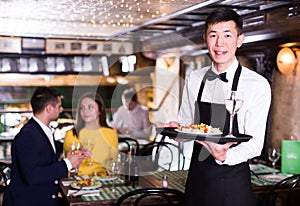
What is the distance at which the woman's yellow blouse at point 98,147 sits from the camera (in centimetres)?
436

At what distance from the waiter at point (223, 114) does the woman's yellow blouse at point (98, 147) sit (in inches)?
75.0

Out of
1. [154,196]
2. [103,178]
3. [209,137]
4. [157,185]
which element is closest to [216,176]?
[209,137]

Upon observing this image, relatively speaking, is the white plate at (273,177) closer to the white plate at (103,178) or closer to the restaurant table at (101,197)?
the restaurant table at (101,197)

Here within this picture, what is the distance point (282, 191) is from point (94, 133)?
1.98 metres

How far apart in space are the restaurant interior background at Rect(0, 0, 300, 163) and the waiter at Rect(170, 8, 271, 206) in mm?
2184

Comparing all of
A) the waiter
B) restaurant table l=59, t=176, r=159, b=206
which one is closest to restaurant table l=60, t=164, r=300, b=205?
restaurant table l=59, t=176, r=159, b=206

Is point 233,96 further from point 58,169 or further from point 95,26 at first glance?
point 95,26

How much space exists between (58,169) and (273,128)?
10.6 feet

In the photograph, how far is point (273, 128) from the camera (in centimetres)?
575

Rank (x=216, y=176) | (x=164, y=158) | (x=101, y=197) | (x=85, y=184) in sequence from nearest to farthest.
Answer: (x=216, y=176), (x=101, y=197), (x=85, y=184), (x=164, y=158)

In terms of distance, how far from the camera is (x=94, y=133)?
4.61m

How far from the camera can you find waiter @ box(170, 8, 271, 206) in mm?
2266

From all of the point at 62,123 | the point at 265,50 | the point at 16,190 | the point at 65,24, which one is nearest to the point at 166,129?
the point at 16,190

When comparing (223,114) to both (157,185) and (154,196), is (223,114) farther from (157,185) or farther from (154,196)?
(157,185)
